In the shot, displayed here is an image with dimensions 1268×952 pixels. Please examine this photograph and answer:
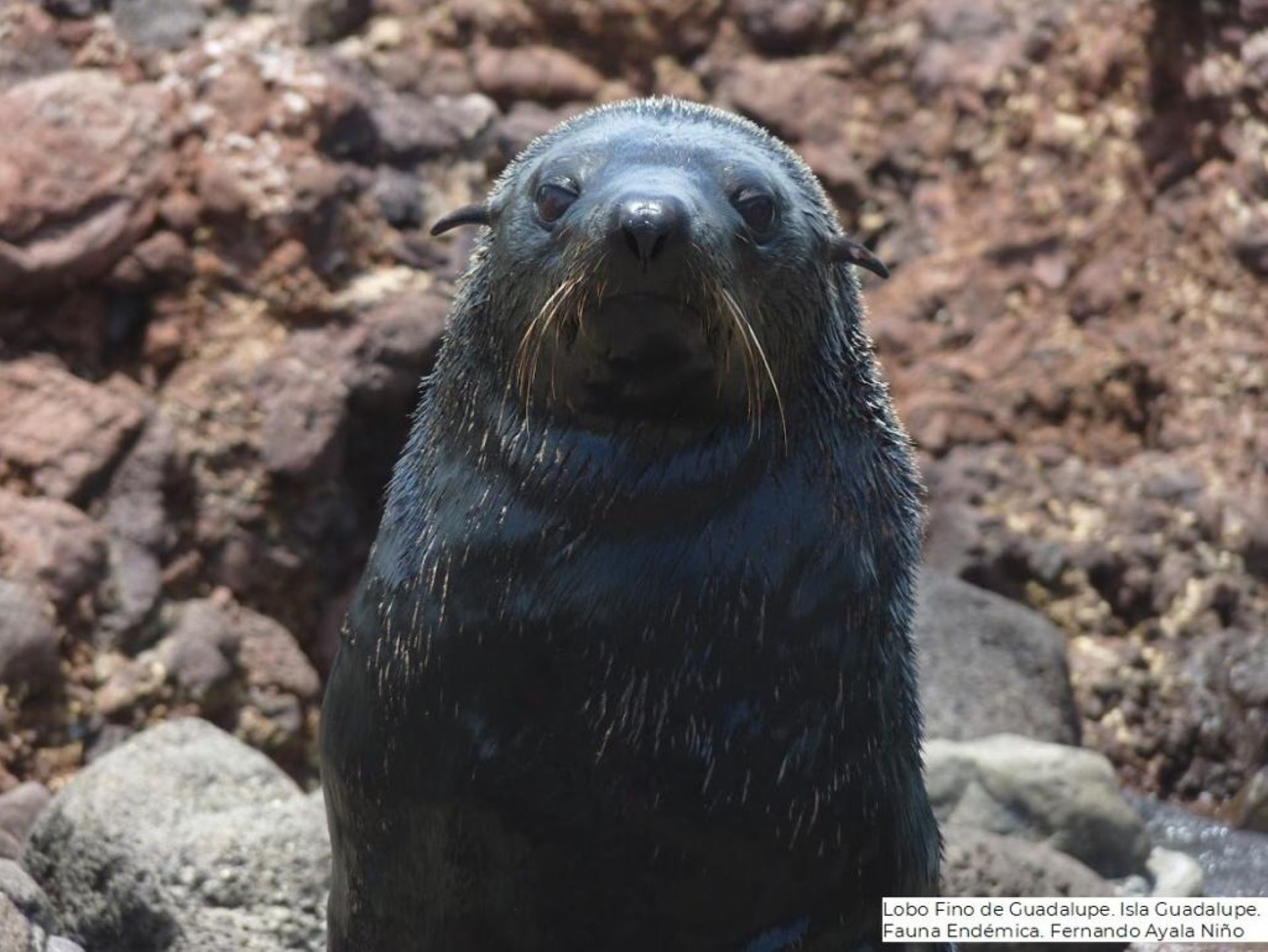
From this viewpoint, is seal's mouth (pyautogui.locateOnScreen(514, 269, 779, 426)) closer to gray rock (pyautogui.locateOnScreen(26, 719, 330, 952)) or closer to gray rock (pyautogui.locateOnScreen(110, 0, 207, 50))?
gray rock (pyautogui.locateOnScreen(26, 719, 330, 952))

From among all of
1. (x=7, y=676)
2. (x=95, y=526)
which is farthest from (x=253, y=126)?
(x=7, y=676)

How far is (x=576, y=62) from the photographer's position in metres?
10.4

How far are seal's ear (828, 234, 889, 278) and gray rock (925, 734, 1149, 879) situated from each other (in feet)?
10.7

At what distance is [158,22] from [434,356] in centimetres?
197

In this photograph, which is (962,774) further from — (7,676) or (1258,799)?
(7,676)

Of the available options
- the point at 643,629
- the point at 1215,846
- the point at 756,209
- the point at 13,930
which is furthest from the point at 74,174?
the point at 1215,846

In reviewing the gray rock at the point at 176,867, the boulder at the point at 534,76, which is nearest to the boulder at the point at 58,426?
the gray rock at the point at 176,867

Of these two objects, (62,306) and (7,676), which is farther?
(62,306)

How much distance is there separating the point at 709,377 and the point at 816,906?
1.24 metres

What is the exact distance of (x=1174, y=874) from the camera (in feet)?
25.8

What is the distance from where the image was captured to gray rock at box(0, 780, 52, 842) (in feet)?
23.4

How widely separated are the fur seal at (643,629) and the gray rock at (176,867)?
1.54 metres

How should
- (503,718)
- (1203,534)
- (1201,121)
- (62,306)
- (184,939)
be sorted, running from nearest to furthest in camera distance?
(503,718) < (184,939) < (62,306) < (1203,534) < (1201,121)

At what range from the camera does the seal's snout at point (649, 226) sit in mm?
4293
